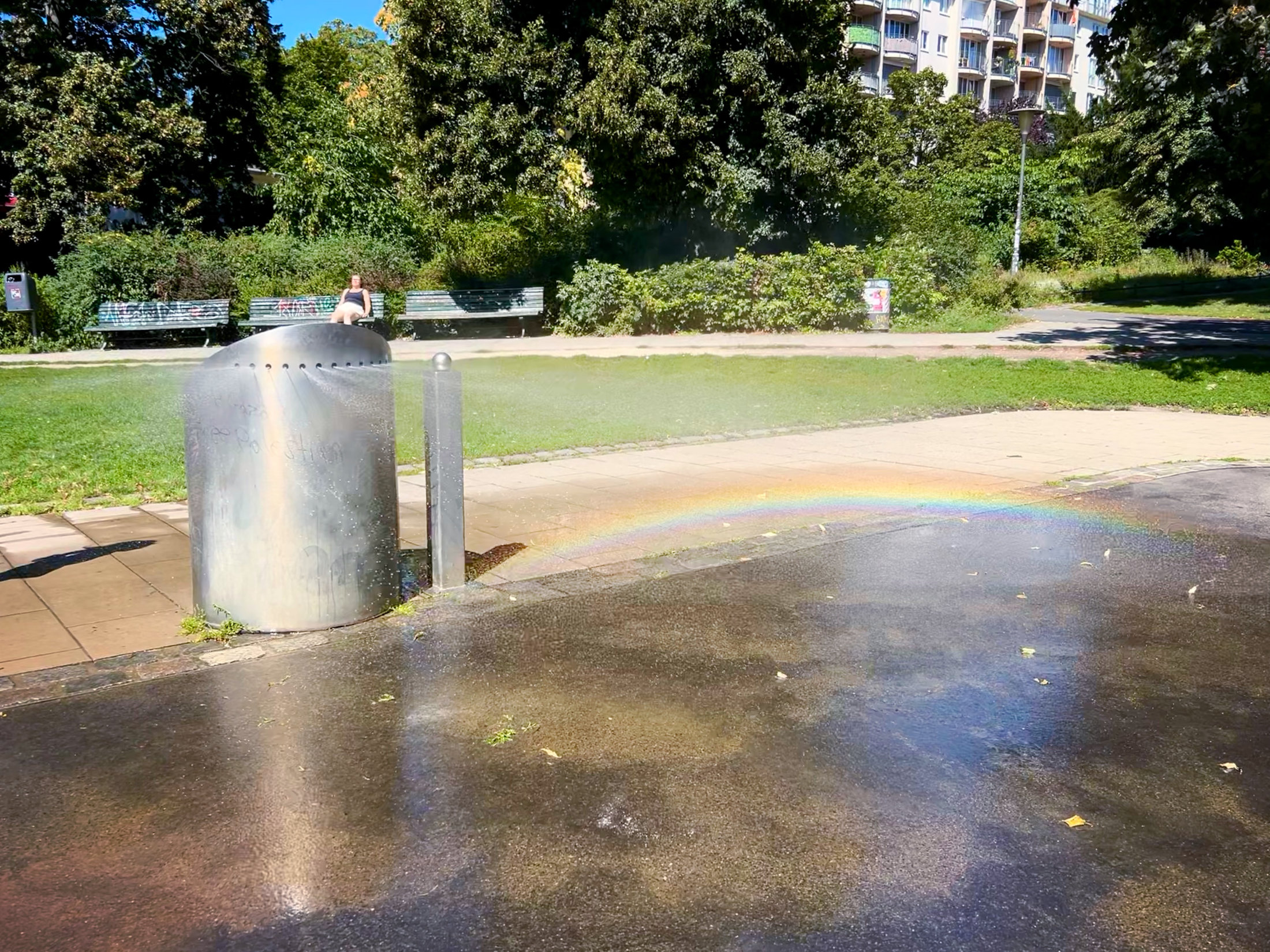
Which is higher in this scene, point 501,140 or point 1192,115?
point 1192,115

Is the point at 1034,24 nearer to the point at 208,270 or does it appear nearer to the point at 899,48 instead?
the point at 899,48

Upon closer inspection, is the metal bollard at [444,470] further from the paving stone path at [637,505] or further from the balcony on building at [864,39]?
the balcony on building at [864,39]

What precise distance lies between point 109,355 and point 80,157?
36.1ft

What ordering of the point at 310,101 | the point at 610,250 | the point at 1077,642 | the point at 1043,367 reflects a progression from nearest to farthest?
the point at 1077,642
the point at 1043,367
the point at 610,250
the point at 310,101

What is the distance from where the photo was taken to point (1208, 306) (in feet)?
94.7

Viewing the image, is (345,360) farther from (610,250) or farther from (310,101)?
(310,101)

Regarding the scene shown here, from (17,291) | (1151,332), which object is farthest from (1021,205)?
(17,291)

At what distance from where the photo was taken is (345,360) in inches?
195

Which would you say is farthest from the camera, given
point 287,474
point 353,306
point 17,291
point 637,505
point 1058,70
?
point 1058,70

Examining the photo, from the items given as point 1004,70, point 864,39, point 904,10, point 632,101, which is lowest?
point 632,101

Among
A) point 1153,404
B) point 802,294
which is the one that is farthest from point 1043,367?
point 802,294

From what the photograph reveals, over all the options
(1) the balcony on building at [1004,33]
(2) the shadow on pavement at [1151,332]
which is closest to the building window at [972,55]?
(1) the balcony on building at [1004,33]

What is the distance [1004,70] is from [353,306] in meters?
81.5

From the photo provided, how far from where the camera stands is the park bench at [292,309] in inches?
899
